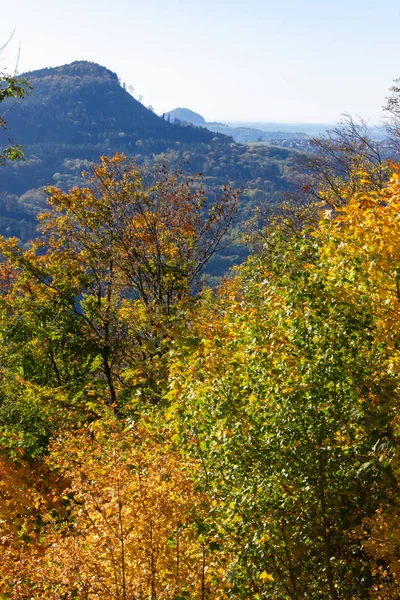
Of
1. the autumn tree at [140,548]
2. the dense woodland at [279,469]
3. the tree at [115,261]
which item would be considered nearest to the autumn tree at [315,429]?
the dense woodland at [279,469]

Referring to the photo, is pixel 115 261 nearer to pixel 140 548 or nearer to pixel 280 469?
pixel 140 548

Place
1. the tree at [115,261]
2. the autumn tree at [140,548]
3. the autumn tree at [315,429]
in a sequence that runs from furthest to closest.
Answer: the tree at [115,261]
the autumn tree at [140,548]
the autumn tree at [315,429]

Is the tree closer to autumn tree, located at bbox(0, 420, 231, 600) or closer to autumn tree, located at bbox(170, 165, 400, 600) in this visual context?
autumn tree, located at bbox(0, 420, 231, 600)

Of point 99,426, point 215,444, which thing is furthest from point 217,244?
point 215,444

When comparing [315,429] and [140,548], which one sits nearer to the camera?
[315,429]

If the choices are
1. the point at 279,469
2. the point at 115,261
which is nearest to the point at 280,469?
the point at 279,469

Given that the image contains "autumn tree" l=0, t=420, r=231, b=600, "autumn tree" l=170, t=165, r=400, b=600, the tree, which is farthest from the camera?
the tree

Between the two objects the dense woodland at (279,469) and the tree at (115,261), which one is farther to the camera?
the tree at (115,261)

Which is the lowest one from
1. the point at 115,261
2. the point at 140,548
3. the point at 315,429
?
the point at 140,548

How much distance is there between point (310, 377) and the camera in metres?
5.62

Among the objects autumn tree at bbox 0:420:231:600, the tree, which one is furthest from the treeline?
the tree

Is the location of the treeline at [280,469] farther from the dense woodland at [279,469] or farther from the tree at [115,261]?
the tree at [115,261]

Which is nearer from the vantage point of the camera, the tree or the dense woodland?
the dense woodland

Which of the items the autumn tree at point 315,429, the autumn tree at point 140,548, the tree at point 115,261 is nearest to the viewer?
the autumn tree at point 315,429
